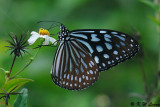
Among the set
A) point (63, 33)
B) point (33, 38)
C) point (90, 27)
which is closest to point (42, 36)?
point (33, 38)

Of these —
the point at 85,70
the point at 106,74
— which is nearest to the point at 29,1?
the point at 106,74

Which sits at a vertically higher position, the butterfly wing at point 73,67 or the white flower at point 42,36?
the white flower at point 42,36

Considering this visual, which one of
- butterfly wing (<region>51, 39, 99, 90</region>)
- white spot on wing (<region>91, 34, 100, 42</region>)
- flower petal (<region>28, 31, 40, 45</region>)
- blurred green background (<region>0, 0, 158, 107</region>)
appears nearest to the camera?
flower petal (<region>28, 31, 40, 45</region>)

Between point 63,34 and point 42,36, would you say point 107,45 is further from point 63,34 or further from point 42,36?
point 42,36

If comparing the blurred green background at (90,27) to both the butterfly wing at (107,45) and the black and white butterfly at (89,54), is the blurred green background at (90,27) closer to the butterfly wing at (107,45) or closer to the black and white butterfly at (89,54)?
the black and white butterfly at (89,54)

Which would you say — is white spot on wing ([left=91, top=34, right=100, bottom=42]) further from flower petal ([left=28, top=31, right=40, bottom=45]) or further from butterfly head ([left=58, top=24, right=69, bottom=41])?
flower petal ([left=28, top=31, right=40, bottom=45])

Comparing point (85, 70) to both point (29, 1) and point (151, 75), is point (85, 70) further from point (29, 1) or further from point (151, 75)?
point (29, 1)

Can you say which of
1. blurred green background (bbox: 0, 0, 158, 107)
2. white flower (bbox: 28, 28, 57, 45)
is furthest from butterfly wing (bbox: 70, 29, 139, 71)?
blurred green background (bbox: 0, 0, 158, 107)

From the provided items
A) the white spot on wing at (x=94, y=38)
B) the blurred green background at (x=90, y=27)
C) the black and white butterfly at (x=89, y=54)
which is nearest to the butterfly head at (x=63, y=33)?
the black and white butterfly at (x=89, y=54)
